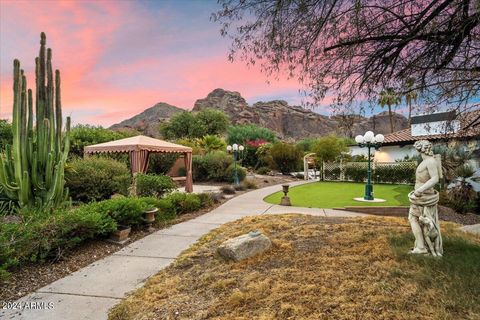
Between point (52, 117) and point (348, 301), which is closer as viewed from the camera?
point (348, 301)

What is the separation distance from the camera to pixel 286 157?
88.0 ft

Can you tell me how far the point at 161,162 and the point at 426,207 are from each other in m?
19.3

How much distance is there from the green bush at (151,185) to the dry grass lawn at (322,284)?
16.5 feet

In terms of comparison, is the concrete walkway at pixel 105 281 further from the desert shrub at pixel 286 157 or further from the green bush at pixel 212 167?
the desert shrub at pixel 286 157

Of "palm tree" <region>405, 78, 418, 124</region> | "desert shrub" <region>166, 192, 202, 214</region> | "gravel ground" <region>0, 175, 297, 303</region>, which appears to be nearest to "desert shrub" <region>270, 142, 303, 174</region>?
"desert shrub" <region>166, 192, 202, 214</region>

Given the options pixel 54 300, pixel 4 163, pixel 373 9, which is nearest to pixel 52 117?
pixel 4 163

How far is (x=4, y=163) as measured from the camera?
6.64 meters

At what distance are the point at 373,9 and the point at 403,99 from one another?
5.79 feet

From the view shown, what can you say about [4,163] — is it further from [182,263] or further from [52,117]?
[182,263]

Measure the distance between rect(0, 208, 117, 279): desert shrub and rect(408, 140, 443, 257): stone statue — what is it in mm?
5266

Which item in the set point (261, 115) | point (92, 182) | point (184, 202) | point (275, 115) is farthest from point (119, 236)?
point (275, 115)

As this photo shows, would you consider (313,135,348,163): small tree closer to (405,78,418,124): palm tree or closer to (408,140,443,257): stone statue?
(405,78,418,124): palm tree

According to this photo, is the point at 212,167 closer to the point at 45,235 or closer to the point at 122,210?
the point at 122,210

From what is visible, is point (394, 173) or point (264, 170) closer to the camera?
point (394, 173)
